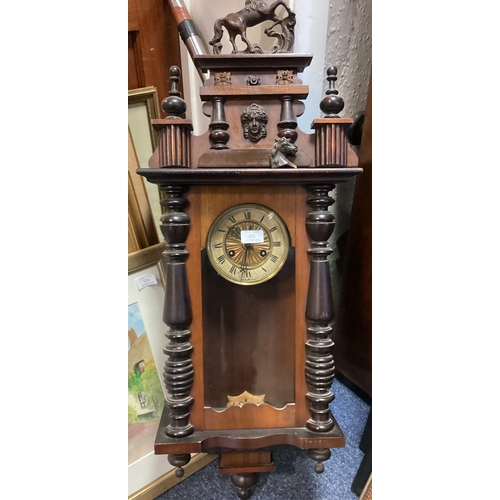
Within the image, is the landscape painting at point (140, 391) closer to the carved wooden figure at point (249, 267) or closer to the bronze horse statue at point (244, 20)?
the carved wooden figure at point (249, 267)

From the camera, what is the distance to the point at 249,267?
2.27 ft

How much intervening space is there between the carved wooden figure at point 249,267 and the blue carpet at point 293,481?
23cm

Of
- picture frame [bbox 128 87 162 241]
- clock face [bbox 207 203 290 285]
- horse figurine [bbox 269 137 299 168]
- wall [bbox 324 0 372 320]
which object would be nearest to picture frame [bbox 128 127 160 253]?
picture frame [bbox 128 87 162 241]

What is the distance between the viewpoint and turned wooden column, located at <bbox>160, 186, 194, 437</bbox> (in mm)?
665

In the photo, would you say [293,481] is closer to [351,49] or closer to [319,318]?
[319,318]

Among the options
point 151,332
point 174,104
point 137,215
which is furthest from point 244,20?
point 151,332

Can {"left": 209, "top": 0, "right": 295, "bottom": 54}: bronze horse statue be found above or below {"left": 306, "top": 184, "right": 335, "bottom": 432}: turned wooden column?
above

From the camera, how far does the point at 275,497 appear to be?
33.3 inches

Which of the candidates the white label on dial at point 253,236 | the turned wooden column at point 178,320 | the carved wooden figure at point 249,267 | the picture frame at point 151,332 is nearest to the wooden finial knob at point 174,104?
the carved wooden figure at point 249,267

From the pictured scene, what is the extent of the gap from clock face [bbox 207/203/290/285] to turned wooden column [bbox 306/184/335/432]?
6 centimetres

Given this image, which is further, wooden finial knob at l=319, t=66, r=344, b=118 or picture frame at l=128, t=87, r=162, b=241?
picture frame at l=128, t=87, r=162, b=241

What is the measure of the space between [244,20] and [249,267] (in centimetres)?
51

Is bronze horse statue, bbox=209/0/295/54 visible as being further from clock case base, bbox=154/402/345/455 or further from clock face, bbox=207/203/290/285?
clock case base, bbox=154/402/345/455

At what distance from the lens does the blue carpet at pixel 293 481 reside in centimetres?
85
